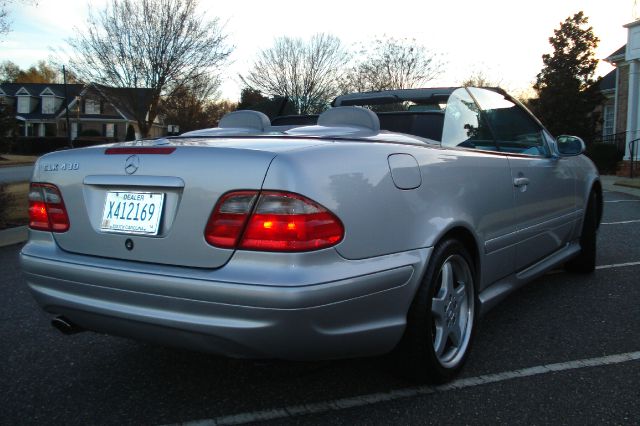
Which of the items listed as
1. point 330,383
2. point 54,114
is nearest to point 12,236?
point 330,383

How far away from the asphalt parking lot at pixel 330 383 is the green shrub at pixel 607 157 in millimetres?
18566

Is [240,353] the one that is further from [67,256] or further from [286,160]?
[67,256]

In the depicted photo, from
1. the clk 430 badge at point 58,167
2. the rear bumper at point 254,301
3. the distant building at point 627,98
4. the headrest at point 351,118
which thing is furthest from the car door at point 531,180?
the distant building at point 627,98

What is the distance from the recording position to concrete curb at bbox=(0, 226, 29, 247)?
6949 millimetres

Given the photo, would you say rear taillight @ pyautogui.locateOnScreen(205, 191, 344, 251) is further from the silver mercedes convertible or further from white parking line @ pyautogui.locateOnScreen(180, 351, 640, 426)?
white parking line @ pyautogui.locateOnScreen(180, 351, 640, 426)

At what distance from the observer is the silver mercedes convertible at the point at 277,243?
2.10 m

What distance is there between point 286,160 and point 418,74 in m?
35.6

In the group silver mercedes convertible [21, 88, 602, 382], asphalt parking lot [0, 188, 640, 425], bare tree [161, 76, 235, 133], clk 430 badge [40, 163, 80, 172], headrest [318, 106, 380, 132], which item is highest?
bare tree [161, 76, 235, 133]

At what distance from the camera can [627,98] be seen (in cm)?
2245

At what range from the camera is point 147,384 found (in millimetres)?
2852

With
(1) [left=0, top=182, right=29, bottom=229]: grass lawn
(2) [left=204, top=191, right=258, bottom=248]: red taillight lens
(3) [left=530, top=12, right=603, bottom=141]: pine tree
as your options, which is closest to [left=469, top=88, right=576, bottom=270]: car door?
(2) [left=204, top=191, right=258, bottom=248]: red taillight lens

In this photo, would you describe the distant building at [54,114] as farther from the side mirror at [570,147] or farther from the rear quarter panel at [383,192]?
the rear quarter panel at [383,192]

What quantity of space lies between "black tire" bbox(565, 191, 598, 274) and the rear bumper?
9.84 feet

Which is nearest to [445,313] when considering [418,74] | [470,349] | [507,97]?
[470,349]
